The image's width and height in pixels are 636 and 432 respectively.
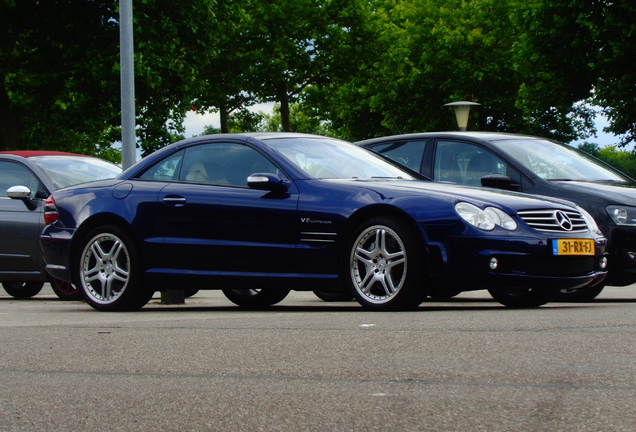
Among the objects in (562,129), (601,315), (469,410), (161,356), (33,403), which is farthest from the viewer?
(562,129)

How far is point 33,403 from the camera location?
4340mm

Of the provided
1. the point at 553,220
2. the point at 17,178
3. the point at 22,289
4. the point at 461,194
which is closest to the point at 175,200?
the point at 461,194

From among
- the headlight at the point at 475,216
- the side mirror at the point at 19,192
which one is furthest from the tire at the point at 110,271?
the headlight at the point at 475,216

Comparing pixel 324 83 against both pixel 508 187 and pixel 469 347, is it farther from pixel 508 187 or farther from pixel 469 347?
pixel 469 347

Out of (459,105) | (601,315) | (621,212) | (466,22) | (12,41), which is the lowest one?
(601,315)

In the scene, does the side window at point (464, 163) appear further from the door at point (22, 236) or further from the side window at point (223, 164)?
the door at point (22, 236)

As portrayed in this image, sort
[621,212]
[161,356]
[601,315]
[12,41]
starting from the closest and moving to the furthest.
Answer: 1. [161,356]
2. [601,315]
3. [621,212]
4. [12,41]

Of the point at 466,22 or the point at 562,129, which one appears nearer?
the point at 562,129

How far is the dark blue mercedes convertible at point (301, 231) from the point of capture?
760cm

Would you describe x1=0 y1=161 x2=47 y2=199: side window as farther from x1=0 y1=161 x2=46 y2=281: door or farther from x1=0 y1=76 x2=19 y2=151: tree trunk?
x1=0 y1=76 x2=19 y2=151: tree trunk

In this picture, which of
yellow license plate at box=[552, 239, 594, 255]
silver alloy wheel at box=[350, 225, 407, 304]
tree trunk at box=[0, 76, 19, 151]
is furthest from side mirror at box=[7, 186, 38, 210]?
tree trunk at box=[0, 76, 19, 151]

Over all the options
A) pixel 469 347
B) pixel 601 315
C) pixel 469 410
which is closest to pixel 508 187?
pixel 601 315

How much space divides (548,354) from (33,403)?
2.53m

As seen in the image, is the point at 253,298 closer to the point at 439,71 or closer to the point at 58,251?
the point at 58,251
